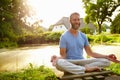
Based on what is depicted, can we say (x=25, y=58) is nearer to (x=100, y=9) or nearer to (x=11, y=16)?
(x=11, y=16)

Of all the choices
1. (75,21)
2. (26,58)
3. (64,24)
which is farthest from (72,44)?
(64,24)

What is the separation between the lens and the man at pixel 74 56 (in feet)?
17.7

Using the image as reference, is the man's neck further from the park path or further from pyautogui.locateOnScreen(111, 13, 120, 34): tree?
pyautogui.locateOnScreen(111, 13, 120, 34): tree

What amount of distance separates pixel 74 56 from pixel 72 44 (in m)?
0.27

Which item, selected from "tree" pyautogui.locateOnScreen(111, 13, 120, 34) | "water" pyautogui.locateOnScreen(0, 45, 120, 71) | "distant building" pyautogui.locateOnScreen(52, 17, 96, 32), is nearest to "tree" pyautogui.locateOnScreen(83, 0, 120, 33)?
"tree" pyautogui.locateOnScreen(111, 13, 120, 34)

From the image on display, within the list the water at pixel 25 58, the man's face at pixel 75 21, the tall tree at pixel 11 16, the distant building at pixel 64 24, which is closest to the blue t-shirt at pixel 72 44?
the man's face at pixel 75 21

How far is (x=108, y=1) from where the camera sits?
64375 millimetres

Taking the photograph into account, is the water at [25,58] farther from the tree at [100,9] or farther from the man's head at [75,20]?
the tree at [100,9]

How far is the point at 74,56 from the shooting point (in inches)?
227

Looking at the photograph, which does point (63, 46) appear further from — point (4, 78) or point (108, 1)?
point (108, 1)

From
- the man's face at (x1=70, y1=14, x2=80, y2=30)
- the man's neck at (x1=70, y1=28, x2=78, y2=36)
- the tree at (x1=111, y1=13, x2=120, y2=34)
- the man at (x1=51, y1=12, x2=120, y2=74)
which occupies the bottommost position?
the man at (x1=51, y1=12, x2=120, y2=74)

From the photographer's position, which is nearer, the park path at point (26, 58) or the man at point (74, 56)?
the man at point (74, 56)

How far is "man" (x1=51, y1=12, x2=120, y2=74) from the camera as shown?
5383 millimetres

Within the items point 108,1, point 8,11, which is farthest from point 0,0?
point 108,1
